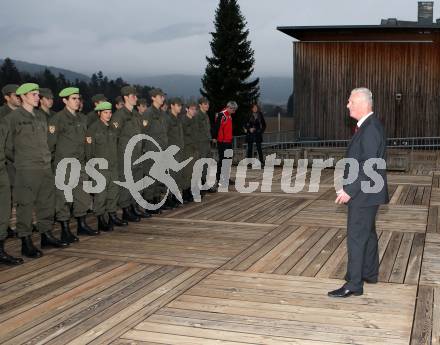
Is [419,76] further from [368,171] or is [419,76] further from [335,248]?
[368,171]

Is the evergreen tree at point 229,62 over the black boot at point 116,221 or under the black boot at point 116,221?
over

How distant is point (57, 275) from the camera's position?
21.3 ft

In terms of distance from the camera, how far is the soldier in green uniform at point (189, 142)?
1158cm

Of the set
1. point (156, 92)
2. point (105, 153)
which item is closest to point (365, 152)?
point (105, 153)

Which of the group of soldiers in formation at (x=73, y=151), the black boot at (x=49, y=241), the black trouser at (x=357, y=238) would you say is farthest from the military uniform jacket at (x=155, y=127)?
the black trouser at (x=357, y=238)

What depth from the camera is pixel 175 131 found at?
10992mm

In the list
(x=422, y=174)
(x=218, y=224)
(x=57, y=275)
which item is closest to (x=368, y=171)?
(x=57, y=275)

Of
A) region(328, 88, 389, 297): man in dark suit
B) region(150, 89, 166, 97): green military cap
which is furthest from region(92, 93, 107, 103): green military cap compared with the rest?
region(328, 88, 389, 297): man in dark suit

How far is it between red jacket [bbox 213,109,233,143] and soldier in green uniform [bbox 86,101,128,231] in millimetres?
4275

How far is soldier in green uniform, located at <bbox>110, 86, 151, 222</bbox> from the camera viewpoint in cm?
940

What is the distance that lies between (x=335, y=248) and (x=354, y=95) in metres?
2.73

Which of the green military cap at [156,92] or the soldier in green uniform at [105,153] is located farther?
the green military cap at [156,92]

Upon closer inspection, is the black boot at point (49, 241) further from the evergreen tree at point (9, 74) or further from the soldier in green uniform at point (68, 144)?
the evergreen tree at point (9, 74)

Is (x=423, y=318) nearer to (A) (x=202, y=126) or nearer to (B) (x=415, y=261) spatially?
(B) (x=415, y=261)
